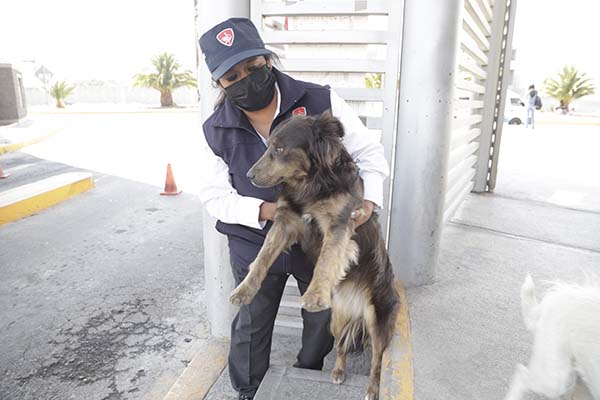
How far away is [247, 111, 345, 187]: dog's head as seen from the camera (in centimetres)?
210

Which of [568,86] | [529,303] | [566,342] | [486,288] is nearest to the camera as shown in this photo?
[566,342]

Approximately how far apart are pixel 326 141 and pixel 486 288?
2146 mm

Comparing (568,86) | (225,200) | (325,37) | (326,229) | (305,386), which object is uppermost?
(568,86)

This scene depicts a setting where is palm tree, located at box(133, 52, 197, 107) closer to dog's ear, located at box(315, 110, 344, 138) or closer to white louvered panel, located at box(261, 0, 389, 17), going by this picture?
white louvered panel, located at box(261, 0, 389, 17)

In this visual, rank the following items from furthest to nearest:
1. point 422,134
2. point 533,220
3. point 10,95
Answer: point 10,95 < point 533,220 < point 422,134

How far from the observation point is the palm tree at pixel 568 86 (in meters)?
33.3

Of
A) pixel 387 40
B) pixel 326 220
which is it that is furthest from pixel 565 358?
pixel 387 40

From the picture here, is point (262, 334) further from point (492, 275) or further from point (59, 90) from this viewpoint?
point (59, 90)

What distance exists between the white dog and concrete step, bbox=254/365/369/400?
1.00 m

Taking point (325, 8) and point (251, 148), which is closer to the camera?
point (251, 148)

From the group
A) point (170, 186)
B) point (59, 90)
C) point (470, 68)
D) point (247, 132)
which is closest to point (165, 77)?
point (59, 90)

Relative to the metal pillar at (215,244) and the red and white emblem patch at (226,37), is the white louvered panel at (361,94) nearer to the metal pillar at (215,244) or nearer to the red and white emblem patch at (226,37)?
the metal pillar at (215,244)

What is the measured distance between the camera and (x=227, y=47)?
207 centimetres

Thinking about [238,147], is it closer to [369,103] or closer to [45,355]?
[369,103]
